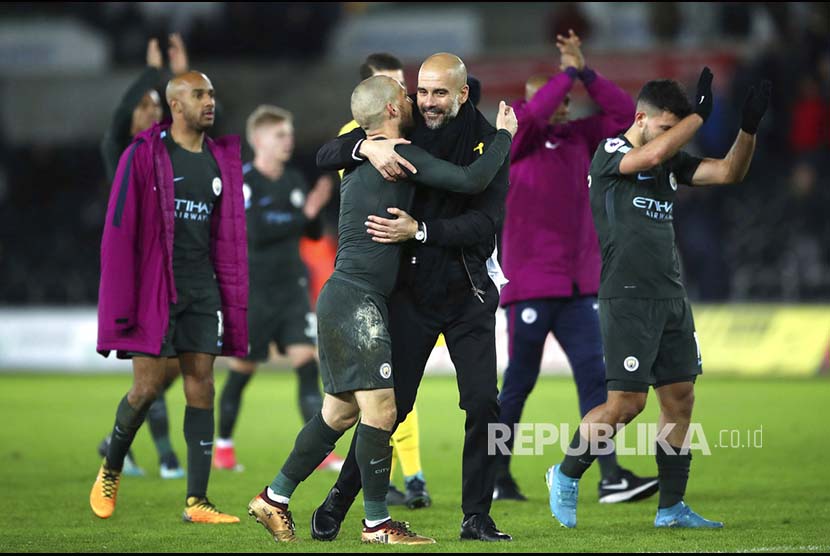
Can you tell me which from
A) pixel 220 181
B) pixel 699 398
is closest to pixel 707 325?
pixel 699 398

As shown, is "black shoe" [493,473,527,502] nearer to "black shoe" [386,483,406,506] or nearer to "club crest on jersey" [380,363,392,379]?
"black shoe" [386,483,406,506]

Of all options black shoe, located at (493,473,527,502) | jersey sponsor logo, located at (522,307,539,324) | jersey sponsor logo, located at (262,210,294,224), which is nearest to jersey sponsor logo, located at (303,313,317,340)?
jersey sponsor logo, located at (262,210,294,224)

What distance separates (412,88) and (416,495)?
625 inches

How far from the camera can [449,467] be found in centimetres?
1080

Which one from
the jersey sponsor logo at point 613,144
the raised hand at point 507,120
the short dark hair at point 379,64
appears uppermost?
the short dark hair at point 379,64

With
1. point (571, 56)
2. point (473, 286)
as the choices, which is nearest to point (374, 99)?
point (473, 286)

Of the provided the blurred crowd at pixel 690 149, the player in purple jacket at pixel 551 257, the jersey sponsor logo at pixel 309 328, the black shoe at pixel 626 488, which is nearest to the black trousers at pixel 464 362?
the black shoe at pixel 626 488

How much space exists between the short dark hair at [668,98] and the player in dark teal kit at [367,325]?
0.94 metres

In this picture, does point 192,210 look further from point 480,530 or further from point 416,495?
point 480,530

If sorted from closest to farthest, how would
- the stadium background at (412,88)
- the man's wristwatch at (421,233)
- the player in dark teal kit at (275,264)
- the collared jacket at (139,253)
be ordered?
the man's wristwatch at (421,233)
the collared jacket at (139,253)
the player in dark teal kit at (275,264)
the stadium background at (412,88)

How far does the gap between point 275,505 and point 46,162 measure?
71.7 ft

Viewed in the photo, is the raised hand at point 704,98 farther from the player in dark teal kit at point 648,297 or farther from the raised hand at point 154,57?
the raised hand at point 154,57

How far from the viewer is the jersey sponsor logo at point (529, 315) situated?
30.8 ft

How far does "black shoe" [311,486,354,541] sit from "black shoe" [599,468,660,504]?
7.48ft
